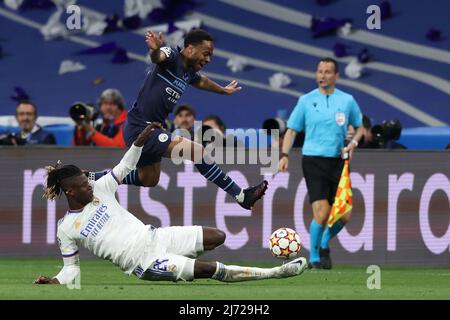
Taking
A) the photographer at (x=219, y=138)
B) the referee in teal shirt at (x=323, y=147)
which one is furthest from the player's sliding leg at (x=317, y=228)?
the photographer at (x=219, y=138)

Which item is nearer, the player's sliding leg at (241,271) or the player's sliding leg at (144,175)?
the player's sliding leg at (241,271)

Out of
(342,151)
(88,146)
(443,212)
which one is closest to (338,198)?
(342,151)

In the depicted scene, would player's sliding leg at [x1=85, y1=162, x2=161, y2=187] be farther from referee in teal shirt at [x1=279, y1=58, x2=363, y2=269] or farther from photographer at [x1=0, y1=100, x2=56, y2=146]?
photographer at [x1=0, y1=100, x2=56, y2=146]

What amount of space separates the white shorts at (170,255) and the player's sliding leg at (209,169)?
3.55 ft

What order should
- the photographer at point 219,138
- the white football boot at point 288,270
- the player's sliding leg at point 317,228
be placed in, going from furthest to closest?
1. the photographer at point 219,138
2. the player's sliding leg at point 317,228
3. the white football boot at point 288,270

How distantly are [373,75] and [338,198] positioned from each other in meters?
4.82

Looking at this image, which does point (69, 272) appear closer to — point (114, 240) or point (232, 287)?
point (114, 240)

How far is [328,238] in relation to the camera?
1505 cm

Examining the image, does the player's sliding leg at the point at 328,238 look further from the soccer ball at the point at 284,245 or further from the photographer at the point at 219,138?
the soccer ball at the point at 284,245

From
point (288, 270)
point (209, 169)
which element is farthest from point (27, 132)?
point (288, 270)

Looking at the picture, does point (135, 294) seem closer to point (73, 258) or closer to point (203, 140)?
point (73, 258)

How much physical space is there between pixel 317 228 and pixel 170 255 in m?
3.59

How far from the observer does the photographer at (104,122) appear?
642 inches

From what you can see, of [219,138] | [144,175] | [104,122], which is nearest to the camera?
[144,175]
